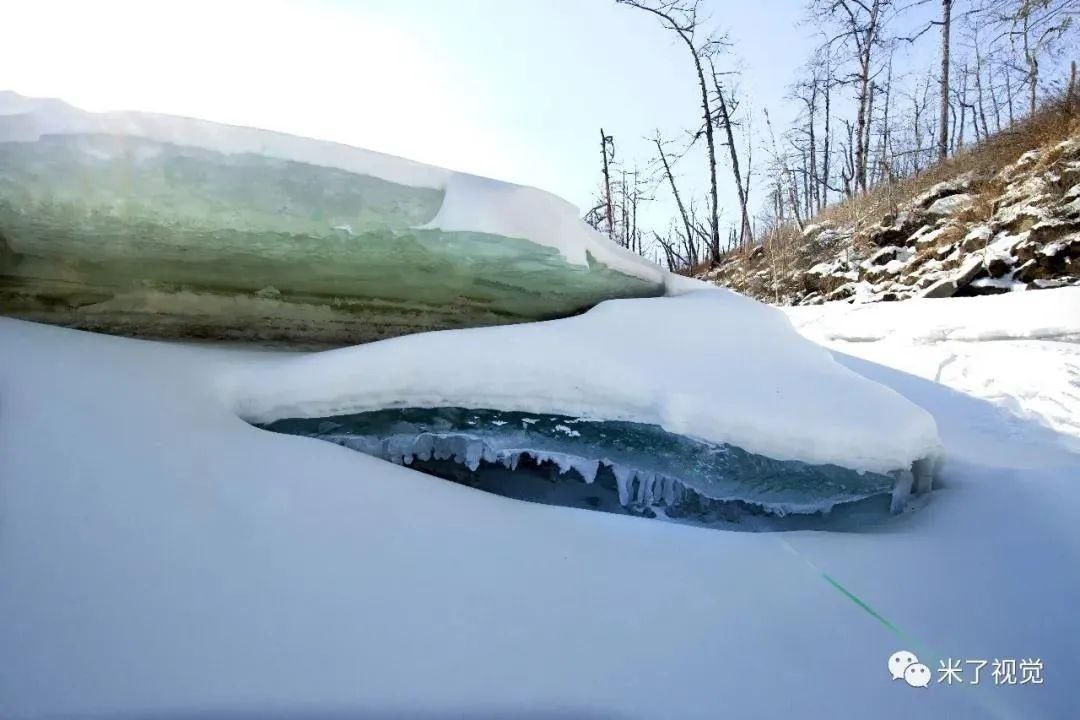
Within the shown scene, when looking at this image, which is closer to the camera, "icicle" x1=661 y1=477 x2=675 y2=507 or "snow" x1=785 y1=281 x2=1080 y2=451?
"icicle" x1=661 y1=477 x2=675 y2=507

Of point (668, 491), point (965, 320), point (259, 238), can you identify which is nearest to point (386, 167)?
point (259, 238)

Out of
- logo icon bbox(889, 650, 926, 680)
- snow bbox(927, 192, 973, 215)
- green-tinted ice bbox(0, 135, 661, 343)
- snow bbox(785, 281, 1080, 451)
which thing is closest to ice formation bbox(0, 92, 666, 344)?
green-tinted ice bbox(0, 135, 661, 343)

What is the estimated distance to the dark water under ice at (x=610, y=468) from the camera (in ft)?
5.74

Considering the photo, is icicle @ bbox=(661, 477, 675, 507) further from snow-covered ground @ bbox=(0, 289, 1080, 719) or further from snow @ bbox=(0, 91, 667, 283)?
snow @ bbox=(0, 91, 667, 283)

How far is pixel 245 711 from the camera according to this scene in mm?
910

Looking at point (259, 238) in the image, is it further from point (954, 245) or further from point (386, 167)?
point (954, 245)

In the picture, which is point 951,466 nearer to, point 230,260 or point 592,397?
point 592,397

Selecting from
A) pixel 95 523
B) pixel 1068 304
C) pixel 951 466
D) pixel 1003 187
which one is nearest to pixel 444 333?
pixel 95 523

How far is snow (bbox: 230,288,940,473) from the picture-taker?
5.46ft

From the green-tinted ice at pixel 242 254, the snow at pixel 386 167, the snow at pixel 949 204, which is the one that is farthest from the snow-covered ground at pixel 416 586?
the snow at pixel 949 204

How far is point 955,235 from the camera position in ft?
22.8

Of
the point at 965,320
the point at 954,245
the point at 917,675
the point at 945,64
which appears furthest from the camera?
the point at 945,64

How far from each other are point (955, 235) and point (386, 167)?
786cm

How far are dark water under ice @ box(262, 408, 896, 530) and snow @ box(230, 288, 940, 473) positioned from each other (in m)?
0.06
